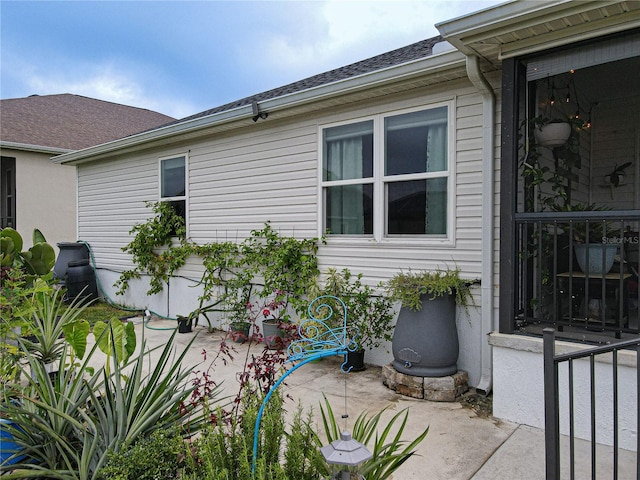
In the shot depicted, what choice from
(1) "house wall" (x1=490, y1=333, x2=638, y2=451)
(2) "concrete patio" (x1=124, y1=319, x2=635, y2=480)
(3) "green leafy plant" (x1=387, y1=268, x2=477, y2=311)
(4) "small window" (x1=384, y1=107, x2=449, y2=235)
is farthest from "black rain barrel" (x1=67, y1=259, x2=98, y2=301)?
(1) "house wall" (x1=490, y1=333, x2=638, y2=451)

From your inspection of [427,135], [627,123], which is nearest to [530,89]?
[427,135]

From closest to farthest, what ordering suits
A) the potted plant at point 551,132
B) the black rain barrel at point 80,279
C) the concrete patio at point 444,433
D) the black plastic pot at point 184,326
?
the concrete patio at point 444,433 < the potted plant at point 551,132 < the black plastic pot at point 184,326 < the black rain barrel at point 80,279

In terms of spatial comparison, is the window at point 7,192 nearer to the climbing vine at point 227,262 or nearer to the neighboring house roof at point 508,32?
the climbing vine at point 227,262

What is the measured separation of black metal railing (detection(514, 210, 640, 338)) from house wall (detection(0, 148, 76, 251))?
11.2 metres

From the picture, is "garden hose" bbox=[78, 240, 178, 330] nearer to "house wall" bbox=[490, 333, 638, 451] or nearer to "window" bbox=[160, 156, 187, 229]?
"window" bbox=[160, 156, 187, 229]

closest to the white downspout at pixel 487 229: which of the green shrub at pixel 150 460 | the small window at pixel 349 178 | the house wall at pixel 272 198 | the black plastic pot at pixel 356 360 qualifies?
the house wall at pixel 272 198

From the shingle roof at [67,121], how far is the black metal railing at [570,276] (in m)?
11.3

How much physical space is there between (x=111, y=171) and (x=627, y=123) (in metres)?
8.10

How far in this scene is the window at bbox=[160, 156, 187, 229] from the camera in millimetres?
6856

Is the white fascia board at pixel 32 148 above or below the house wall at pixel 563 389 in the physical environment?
above

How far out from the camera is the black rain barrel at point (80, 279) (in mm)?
8164

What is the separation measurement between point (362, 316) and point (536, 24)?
2.90 meters

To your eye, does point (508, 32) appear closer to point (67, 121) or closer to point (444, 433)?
point (444, 433)

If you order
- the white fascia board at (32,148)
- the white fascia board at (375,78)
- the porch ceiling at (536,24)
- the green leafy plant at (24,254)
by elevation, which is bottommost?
the green leafy plant at (24,254)
